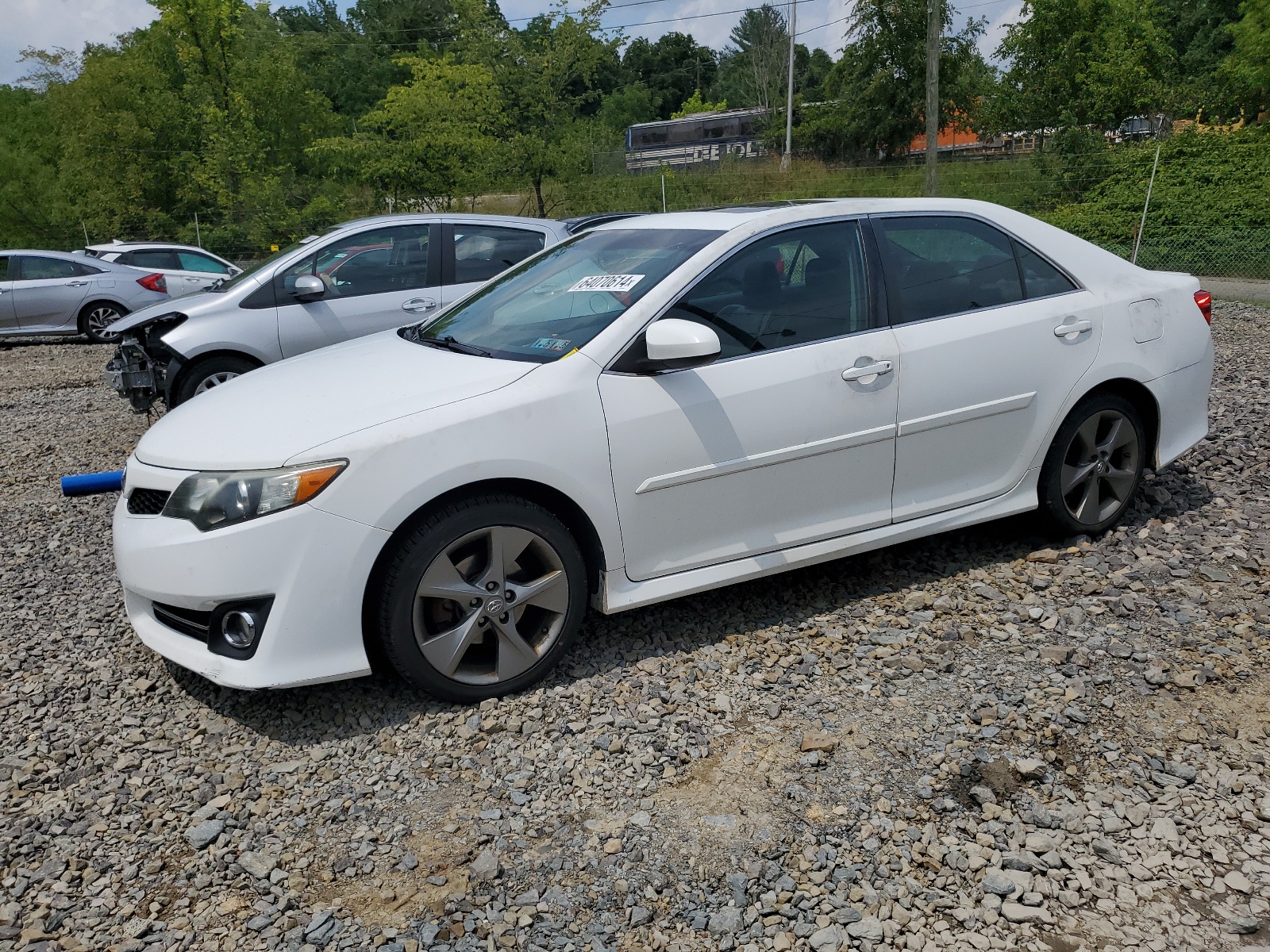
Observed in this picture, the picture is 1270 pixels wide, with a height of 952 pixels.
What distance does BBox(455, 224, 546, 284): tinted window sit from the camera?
8406 mm


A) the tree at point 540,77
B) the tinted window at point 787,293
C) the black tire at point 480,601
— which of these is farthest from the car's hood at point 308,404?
the tree at point 540,77

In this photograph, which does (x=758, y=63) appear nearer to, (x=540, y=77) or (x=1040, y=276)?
(x=540, y=77)

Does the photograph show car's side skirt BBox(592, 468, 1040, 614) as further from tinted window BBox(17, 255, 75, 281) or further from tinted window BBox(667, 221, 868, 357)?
tinted window BBox(17, 255, 75, 281)

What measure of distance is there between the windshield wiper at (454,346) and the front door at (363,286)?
12.6 ft

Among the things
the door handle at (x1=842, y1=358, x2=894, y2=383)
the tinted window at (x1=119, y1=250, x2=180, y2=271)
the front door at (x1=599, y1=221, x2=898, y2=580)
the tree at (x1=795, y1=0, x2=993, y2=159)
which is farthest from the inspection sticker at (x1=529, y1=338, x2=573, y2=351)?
the tree at (x1=795, y1=0, x2=993, y2=159)

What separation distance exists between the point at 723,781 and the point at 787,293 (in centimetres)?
196

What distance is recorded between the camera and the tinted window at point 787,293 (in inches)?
156

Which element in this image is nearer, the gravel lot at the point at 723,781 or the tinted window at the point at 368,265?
the gravel lot at the point at 723,781

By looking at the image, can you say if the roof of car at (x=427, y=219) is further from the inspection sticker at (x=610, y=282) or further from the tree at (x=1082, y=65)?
the tree at (x=1082, y=65)

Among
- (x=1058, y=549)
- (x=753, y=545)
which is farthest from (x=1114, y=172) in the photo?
(x=753, y=545)

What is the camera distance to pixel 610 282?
13.5ft

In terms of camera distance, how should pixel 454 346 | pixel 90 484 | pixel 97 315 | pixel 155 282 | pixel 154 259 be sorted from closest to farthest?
pixel 454 346, pixel 90 484, pixel 97 315, pixel 155 282, pixel 154 259

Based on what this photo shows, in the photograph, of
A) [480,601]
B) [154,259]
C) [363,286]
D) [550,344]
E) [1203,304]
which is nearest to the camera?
[480,601]

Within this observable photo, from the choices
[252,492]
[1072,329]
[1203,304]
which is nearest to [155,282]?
[252,492]
